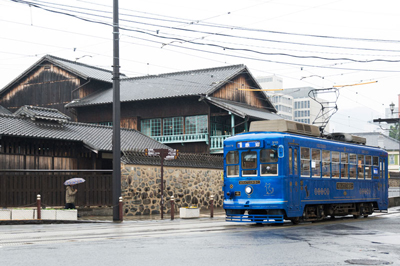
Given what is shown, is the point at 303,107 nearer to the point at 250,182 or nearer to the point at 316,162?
the point at 316,162

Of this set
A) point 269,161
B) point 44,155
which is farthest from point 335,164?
point 44,155

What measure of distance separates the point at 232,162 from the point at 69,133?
1272 centimetres

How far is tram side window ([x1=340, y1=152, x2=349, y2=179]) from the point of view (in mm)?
20344

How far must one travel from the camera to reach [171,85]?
41.1 m

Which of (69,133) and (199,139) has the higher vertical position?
(199,139)

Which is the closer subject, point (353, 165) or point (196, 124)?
point (353, 165)

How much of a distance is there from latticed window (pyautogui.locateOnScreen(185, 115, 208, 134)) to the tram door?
21255 mm

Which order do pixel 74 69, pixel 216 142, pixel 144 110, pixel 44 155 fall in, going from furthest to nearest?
pixel 74 69, pixel 144 110, pixel 216 142, pixel 44 155

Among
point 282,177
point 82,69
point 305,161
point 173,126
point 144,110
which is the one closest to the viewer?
point 282,177

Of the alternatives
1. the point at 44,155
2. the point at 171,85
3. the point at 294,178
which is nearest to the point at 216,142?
the point at 171,85

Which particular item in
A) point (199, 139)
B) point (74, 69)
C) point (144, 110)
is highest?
point (74, 69)

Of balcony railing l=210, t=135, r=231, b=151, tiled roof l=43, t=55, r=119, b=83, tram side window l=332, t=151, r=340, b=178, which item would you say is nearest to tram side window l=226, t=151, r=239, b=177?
tram side window l=332, t=151, r=340, b=178

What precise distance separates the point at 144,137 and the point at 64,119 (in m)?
6.63

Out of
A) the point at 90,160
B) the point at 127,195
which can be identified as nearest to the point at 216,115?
the point at 90,160
